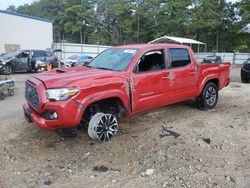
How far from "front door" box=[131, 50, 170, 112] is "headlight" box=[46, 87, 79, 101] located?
48.6 inches

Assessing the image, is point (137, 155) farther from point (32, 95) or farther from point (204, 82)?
point (204, 82)

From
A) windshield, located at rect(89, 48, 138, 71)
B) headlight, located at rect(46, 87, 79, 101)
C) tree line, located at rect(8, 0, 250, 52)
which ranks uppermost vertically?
tree line, located at rect(8, 0, 250, 52)

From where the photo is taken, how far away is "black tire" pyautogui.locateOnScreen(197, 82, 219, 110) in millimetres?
6812

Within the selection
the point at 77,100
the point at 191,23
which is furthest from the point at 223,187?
the point at 191,23

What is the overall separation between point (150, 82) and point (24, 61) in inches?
566

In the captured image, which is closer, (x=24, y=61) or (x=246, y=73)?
(x=246, y=73)

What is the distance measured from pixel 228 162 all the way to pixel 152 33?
159 ft

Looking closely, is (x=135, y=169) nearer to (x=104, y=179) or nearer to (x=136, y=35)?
(x=104, y=179)

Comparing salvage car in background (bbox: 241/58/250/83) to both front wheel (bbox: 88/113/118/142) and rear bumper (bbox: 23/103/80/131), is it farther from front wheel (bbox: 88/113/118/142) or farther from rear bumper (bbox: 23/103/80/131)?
rear bumper (bbox: 23/103/80/131)

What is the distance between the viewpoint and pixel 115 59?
215 inches

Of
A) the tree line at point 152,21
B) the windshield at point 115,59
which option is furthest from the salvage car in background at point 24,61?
the tree line at point 152,21

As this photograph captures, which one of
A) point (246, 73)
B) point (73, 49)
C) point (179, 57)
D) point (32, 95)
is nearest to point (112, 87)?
point (32, 95)

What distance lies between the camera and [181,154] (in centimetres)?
430

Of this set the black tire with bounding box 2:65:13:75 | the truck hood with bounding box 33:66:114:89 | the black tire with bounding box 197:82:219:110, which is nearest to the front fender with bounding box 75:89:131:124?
the truck hood with bounding box 33:66:114:89
